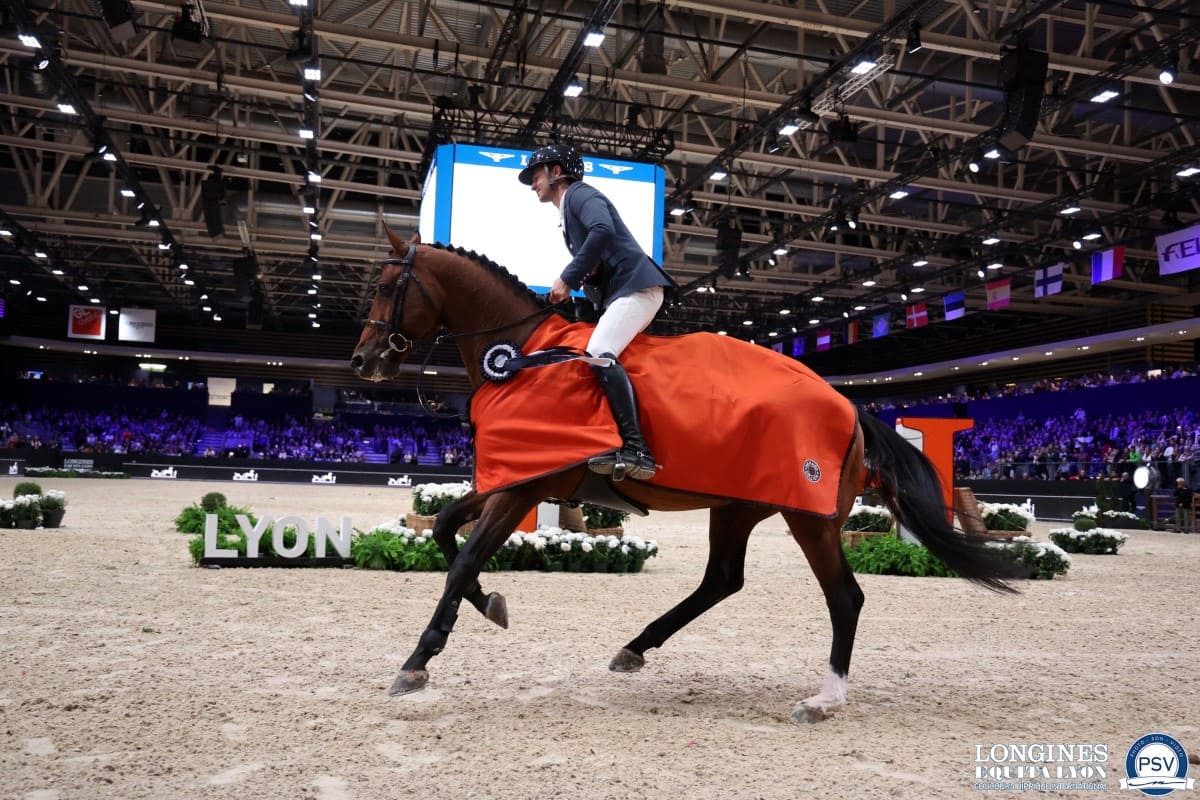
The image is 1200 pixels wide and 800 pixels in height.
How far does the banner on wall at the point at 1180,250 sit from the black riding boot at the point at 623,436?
1828 centimetres

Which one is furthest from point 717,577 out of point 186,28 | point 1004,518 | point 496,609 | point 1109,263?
point 1109,263

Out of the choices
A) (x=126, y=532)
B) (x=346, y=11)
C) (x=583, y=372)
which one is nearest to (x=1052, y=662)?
(x=583, y=372)

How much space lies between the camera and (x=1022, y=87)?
45.8ft

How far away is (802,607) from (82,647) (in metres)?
5.02

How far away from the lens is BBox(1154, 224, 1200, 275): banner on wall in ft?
61.3

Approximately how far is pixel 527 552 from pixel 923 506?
538 centimetres

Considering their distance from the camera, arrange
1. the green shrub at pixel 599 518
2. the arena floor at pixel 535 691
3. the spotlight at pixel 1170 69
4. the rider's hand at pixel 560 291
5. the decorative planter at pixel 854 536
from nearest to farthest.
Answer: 1. the arena floor at pixel 535 691
2. the rider's hand at pixel 560 291
3. the green shrub at pixel 599 518
4. the decorative planter at pixel 854 536
5. the spotlight at pixel 1170 69

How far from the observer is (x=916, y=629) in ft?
21.3

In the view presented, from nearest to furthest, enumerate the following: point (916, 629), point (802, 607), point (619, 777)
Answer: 1. point (619, 777)
2. point (916, 629)
3. point (802, 607)

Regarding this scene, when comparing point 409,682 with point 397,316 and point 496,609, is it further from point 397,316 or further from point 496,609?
point 397,316

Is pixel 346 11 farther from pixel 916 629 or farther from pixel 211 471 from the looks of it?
pixel 211 471

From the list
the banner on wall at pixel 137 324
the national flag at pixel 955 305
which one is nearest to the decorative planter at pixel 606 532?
the national flag at pixel 955 305

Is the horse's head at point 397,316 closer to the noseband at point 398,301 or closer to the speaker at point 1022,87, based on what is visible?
the noseband at point 398,301

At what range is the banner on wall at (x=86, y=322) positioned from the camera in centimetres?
3456
